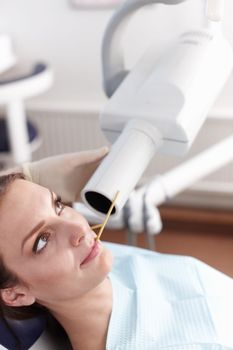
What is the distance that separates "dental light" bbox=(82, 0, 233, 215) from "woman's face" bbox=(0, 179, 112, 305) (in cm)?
7

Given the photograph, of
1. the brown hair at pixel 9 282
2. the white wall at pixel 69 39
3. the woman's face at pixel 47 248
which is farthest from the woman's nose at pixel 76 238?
the white wall at pixel 69 39

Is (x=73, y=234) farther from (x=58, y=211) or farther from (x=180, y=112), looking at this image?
(x=180, y=112)

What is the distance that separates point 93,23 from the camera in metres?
2.05

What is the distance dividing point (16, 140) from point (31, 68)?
13.5 inches

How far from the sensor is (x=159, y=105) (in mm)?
852

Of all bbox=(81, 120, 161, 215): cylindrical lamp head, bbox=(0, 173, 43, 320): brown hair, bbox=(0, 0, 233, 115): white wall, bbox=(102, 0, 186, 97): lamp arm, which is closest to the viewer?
bbox=(81, 120, 161, 215): cylindrical lamp head

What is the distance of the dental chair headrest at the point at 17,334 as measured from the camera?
3.20 feet

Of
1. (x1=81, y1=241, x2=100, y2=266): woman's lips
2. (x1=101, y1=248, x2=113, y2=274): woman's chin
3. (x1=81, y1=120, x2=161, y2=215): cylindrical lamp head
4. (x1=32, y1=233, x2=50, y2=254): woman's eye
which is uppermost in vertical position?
(x1=81, y1=120, x2=161, y2=215): cylindrical lamp head

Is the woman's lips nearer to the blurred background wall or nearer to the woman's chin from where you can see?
the woman's chin

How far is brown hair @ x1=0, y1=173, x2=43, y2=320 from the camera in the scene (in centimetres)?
90

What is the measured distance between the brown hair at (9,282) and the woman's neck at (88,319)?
0.17ft

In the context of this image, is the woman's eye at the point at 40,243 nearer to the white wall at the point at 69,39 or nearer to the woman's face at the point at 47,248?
the woman's face at the point at 47,248

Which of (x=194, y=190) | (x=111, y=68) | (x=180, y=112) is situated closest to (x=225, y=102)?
(x=194, y=190)

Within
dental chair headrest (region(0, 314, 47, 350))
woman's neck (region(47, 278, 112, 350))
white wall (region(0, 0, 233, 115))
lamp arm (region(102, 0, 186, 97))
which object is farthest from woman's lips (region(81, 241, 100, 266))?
white wall (region(0, 0, 233, 115))
